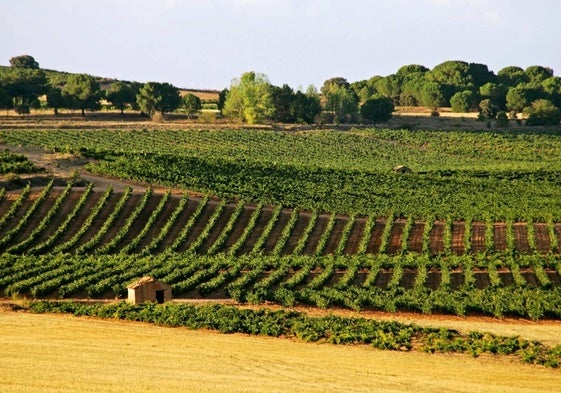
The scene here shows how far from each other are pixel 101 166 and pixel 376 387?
58.1 metres

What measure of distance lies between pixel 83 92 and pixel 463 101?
78.0 meters

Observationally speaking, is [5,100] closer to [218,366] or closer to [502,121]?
[502,121]

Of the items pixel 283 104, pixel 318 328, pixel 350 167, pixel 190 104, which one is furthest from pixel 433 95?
pixel 318 328

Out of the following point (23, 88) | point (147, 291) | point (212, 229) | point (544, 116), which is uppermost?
point (23, 88)

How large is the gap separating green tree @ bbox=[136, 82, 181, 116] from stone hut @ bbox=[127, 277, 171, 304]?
335 ft

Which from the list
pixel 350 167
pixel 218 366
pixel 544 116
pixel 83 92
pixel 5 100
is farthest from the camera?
pixel 544 116

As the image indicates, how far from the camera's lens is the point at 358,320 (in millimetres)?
46656

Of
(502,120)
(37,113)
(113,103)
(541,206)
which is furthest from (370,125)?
(541,206)

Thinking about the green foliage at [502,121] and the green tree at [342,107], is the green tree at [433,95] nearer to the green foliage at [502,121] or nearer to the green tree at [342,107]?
the green tree at [342,107]

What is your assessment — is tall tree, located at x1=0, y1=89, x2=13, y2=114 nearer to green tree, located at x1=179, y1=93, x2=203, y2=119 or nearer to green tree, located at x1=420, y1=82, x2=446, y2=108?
green tree, located at x1=179, y1=93, x2=203, y2=119

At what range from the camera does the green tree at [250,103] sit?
154000mm

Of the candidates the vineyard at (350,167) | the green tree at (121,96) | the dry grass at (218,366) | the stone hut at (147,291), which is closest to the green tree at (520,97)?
the vineyard at (350,167)

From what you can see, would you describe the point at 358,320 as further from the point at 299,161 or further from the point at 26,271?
the point at 299,161

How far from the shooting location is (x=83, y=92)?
484ft
